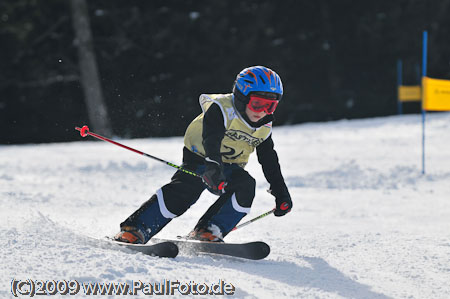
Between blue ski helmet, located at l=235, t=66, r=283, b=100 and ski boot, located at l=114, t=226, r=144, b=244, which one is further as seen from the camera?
blue ski helmet, located at l=235, t=66, r=283, b=100

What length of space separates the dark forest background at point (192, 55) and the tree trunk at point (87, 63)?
1.98 ft

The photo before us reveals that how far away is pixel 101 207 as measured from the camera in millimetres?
5922

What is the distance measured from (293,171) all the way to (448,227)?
4.25m

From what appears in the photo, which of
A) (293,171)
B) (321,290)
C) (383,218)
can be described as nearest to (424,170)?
(293,171)

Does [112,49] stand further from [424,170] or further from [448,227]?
[448,227]

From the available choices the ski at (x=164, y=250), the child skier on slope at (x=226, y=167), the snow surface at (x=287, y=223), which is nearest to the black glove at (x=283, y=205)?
the child skier on slope at (x=226, y=167)

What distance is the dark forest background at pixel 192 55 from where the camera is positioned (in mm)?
Answer: 17828

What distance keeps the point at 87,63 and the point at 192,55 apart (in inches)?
135

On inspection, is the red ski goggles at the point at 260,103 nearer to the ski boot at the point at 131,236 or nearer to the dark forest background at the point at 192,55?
the ski boot at the point at 131,236

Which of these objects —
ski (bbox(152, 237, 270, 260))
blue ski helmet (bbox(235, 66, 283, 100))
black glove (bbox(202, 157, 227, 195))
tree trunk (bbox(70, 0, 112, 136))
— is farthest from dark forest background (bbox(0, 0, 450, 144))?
black glove (bbox(202, 157, 227, 195))

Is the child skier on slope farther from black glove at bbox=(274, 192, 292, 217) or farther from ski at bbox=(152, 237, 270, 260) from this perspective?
ski at bbox=(152, 237, 270, 260)

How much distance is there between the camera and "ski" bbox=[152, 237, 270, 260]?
3.35m

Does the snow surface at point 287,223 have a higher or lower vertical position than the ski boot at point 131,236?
lower

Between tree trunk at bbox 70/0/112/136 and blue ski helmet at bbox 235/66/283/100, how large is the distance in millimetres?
13467
